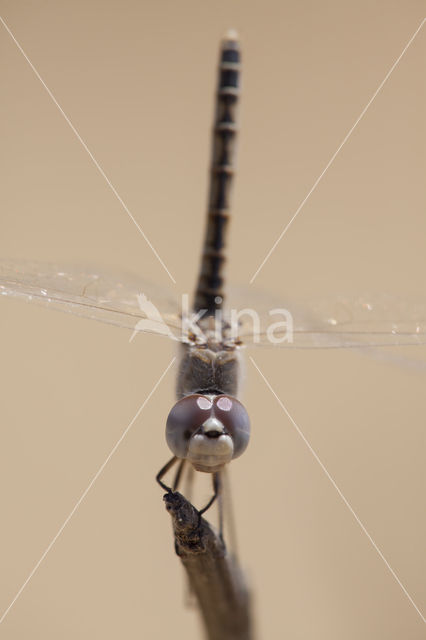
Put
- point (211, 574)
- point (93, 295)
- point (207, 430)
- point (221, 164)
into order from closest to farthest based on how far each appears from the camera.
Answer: point (211, 574), point (207, 430), point (93, 295), point (221, 164)

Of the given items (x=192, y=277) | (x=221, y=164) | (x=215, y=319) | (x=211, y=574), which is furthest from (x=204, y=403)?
(x=192, y=277)

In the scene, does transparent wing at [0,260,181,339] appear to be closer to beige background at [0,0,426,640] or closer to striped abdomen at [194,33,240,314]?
striped abdomen at [194,33,240,314]

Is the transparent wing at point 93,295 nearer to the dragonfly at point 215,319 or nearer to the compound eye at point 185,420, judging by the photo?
the dragonfly at point 215,319

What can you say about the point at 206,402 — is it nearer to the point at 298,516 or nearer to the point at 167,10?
the point at 298,516

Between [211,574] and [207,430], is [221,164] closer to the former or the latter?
[207,430]

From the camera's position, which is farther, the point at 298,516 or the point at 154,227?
the point at 154,227

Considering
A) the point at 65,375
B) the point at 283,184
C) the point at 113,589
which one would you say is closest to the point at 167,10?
the point at 283,184
